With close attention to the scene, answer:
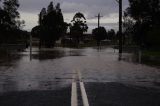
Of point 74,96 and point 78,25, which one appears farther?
point 78,25

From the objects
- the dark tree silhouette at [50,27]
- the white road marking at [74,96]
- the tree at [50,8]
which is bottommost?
the white road marking at [74,96]

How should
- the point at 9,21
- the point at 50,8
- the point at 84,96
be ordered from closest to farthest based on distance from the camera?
the point at 84,96 < the point at 9,21 < the point at 50,8

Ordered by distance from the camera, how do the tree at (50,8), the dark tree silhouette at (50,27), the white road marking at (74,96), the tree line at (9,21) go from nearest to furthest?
the white road marking at (74,96) → the tree line at (9,21) → the dark tree silhouette at (50,27) → the tree at (50,8)

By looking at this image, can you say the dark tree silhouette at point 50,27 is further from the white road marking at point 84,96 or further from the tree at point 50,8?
the white road marking at point 84,96

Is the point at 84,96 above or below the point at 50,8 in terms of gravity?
below

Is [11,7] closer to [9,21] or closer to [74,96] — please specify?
[9,21]

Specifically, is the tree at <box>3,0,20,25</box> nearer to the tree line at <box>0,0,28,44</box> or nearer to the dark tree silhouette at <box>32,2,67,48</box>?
the tree line at <box>0,0,28,44</box>

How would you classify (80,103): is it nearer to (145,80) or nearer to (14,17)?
(145,80)

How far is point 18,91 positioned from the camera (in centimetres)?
1417

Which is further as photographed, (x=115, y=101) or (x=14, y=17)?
(x=14, y=17)

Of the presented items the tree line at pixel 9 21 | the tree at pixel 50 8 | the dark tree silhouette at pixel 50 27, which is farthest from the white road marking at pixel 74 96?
the tree at pixel 50 8

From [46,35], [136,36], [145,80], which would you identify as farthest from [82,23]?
[145,80]

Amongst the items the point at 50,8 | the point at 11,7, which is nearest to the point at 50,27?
the point at 50,8

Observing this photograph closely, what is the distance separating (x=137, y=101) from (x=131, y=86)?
13.6ft
